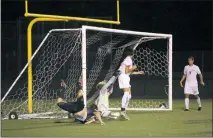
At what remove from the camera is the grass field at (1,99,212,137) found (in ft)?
30.7

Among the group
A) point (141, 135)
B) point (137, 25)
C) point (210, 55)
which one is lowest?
point (141, 135)

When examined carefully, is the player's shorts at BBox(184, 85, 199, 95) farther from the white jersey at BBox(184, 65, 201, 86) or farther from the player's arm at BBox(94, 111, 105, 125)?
the player's arm at BBox(94, 111, 105, 125)

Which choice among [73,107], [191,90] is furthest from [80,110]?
[191,90]

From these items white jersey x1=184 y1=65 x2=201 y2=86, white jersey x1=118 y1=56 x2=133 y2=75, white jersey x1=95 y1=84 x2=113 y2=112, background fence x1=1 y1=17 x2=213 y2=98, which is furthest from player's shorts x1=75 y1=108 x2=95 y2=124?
background fence x1=1 y1=17 x2=213 y2=98

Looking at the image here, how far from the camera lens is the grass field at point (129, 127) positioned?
937 centimetres

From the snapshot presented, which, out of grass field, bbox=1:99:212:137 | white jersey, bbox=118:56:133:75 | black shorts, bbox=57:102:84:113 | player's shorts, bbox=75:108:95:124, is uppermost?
white jersey, bbox=118:56:133:75

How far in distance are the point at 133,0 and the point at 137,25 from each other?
3.30 metres

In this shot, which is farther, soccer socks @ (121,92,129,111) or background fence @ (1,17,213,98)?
background fence @ (1,17,213,98)

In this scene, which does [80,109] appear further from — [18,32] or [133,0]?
[133,0]

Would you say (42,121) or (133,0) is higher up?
(133,0)

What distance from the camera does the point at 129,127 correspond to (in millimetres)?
10219

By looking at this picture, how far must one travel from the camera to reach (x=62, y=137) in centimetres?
886

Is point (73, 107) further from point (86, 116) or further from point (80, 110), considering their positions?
point (86, 116)

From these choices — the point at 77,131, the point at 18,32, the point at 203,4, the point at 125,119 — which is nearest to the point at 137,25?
the point at 203,4
